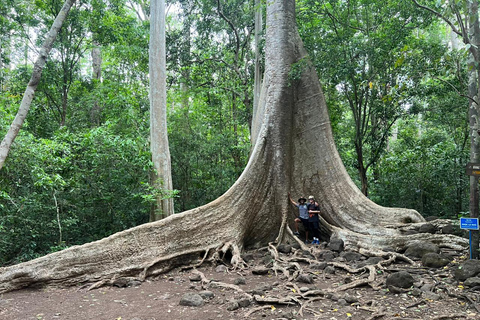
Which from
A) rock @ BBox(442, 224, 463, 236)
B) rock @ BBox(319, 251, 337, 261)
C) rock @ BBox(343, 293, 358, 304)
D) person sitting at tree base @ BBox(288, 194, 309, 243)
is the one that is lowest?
rock @ BBox(343, 293, 358, 304)

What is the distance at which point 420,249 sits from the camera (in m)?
5.71

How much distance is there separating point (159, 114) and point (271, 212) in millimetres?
3768

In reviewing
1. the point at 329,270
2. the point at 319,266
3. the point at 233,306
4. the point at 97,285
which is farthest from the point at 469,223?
the point at 97,285

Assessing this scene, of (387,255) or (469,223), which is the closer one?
(469,223)

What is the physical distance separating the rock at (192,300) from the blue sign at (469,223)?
3555mm

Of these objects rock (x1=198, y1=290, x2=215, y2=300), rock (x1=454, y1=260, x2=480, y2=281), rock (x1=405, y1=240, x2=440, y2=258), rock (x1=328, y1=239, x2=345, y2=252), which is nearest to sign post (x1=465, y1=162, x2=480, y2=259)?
rock (x1=454, y1=260, x2=480, y2=281)

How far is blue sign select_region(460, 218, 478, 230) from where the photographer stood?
4559 mm

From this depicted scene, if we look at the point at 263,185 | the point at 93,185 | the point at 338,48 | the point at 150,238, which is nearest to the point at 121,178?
the point at 93,185

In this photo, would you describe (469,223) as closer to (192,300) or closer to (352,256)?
(352,256)

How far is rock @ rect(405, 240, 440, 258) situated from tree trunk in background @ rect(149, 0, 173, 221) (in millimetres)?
5199

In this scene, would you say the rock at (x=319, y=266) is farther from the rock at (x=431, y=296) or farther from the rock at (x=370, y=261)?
the rock at (x=431, y=296)

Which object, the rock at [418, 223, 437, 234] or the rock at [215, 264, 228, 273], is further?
the rock at [418, 223, 437, 234]

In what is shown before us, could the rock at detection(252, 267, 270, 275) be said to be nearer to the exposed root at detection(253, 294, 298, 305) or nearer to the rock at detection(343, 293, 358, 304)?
the exposed root at detection(253, 294, 298, 305)

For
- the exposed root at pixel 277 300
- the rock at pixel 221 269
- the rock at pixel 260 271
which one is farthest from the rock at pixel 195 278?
the exposed root at pixel 277 300
